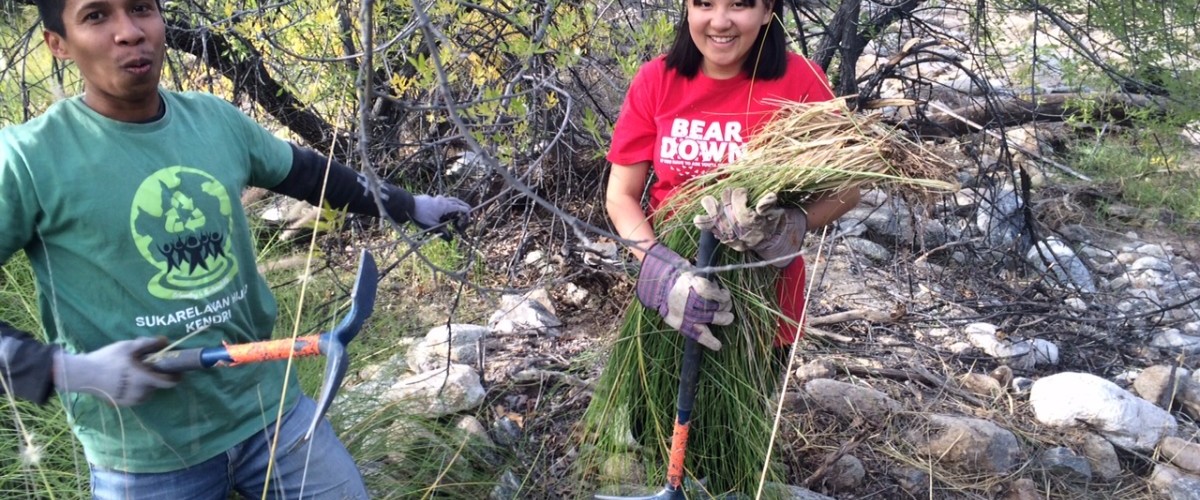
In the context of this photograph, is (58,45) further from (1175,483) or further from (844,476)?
(1175,483)

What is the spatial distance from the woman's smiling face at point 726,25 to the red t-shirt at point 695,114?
0.28ft

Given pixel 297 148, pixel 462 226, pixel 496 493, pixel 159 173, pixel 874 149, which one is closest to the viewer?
pixel 159 173

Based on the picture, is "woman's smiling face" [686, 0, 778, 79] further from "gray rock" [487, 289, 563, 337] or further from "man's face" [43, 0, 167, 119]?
"gray rock" [487, 289, 563, 337]

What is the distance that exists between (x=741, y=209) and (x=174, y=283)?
3.77 ft

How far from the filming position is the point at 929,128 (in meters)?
3.96

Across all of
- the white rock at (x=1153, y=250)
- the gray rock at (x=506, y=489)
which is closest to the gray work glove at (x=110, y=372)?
the gray rock at (x=506, y=489)

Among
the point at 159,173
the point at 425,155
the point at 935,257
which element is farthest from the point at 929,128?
the point at 159,173

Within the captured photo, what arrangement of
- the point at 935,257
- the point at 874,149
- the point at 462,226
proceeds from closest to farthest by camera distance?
the point at 874,149, the point at 462,226, the point at 935,257

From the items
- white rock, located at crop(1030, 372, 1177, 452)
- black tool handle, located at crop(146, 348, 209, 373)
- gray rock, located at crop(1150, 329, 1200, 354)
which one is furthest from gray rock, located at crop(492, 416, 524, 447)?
gray rock, located at crop(1150, 329, 1200, 354)

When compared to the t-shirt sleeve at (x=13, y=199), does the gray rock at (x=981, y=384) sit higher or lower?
lower

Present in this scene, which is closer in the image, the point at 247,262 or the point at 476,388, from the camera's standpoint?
the point at 247,262

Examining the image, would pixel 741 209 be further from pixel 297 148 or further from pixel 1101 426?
pixel 1101 426

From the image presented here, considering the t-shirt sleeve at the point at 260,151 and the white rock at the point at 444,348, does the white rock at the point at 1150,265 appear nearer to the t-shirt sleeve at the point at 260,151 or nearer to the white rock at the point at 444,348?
the white rock at the point at 444,348

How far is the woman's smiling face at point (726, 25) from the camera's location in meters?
2.17
